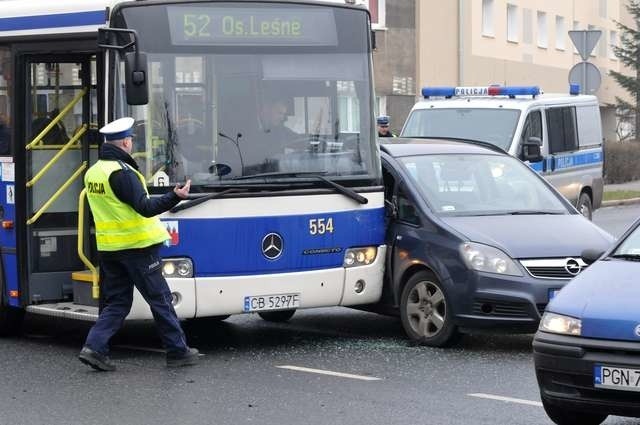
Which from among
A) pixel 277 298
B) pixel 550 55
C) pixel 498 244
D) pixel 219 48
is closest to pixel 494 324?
pixel 498 244

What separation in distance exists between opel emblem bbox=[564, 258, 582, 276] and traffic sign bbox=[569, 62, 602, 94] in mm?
14511

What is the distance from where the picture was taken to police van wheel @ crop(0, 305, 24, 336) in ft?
39.5

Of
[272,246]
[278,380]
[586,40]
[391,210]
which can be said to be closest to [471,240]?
[391,210]

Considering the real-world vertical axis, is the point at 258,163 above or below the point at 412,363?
above

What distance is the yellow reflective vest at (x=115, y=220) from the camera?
33.6ft

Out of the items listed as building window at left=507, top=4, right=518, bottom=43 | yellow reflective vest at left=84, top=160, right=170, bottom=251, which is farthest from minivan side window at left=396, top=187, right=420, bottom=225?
building window at left=507, top=4, right=518, bottom=43

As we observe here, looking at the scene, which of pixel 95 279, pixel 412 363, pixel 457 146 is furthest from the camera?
pixel 457 146

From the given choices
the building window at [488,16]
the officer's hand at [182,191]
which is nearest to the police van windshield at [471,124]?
the officer's hand at [182,191]

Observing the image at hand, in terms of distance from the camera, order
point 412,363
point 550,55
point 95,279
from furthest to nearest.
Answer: point 550,55, point 95,279, point 412,363

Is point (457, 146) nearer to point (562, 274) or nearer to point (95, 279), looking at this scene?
point (562, 274)

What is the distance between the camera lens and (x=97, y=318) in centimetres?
1081

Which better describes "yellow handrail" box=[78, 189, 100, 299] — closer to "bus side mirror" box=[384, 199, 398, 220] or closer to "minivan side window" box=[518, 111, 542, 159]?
"bus side mirror" box=[384, 199, 398, 220]

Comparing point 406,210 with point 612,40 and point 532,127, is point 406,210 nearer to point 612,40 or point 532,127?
point 532,127

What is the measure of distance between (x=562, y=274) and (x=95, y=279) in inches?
141
